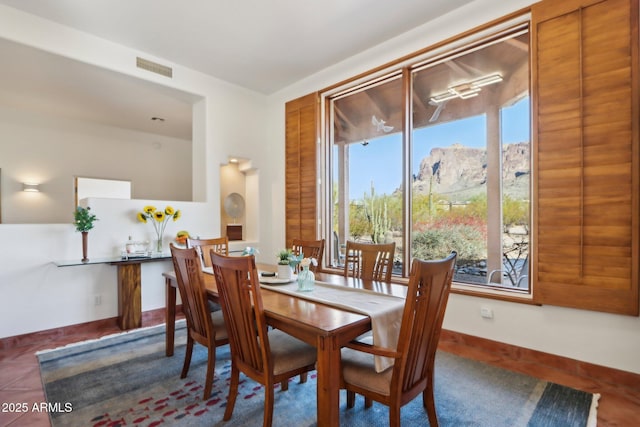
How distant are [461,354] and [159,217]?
12.0ft

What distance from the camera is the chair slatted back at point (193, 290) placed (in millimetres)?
2115

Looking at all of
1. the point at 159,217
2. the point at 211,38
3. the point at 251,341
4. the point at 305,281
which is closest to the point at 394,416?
the point at 251,341

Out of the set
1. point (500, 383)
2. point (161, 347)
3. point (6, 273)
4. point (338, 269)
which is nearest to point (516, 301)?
point (500, 383)

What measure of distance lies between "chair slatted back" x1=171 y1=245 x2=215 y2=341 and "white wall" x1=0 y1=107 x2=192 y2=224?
4.78m

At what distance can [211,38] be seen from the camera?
11.8 ft

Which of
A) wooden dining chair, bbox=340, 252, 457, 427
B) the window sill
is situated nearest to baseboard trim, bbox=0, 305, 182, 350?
wooden dining chair, bbox=340, 252, 457, 427

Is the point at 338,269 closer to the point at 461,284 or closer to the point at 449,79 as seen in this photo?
the point at 461,284

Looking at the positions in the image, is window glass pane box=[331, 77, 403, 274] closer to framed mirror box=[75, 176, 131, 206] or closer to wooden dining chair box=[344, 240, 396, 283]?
wooden dining chair box=[344, 240, 396, 283]

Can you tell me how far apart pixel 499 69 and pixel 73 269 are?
4924 millimetres

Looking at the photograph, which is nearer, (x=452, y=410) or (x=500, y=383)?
(x=452, y=410)

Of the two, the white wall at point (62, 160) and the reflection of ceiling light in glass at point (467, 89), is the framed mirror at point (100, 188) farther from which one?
the reflection of ceiling light in glass at point (467, 89)

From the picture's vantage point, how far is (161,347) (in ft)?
10.3

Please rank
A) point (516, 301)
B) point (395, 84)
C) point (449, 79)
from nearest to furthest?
point (516, 301) → point (449, 79) → point (395, 84)

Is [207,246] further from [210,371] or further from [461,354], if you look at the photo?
[461,354]
